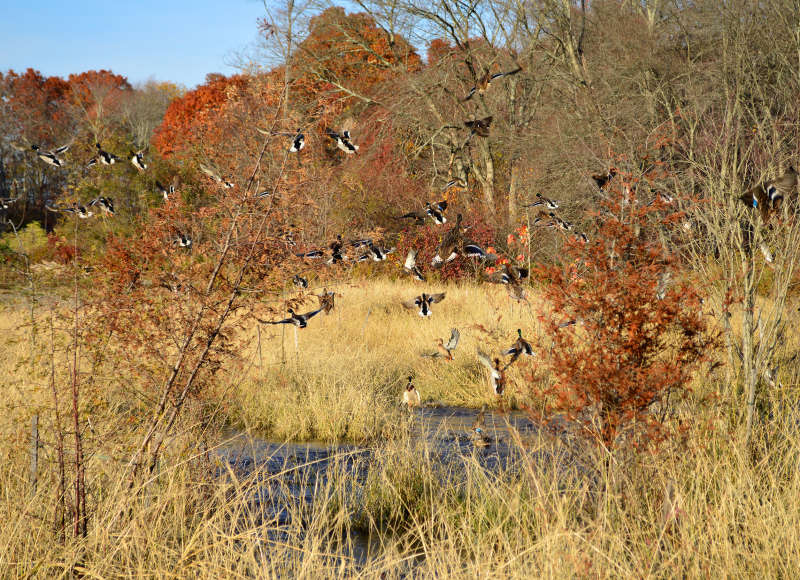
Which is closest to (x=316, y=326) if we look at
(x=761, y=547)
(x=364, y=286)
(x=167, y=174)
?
(x=364, y=286)

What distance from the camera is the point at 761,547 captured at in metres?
2.77

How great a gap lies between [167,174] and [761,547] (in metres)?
20.4

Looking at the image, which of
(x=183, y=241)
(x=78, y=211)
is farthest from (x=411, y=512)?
(x=183, y=241)

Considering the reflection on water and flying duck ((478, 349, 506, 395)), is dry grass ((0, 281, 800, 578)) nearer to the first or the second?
the reflection on water

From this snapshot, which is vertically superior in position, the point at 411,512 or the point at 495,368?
→ the point at 495,368

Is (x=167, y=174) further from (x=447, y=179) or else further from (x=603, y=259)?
(x=603, y=259)

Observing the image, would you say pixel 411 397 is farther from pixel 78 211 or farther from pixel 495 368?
pixel 78 211

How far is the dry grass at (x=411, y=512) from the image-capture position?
2.58 m

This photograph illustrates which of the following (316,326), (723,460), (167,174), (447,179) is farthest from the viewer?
(167,174)

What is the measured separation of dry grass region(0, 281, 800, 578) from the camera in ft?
8.46

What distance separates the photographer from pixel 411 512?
3654 mm

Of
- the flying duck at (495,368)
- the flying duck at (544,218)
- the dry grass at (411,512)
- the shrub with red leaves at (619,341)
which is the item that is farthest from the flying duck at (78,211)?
the flying duck at (544,218)

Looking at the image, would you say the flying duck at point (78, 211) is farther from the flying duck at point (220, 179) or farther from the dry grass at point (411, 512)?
the dry grass at point (411, 512)

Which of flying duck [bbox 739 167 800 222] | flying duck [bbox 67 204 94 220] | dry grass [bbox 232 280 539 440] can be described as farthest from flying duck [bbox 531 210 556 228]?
flying duck [bbox 67 204 94 220]
